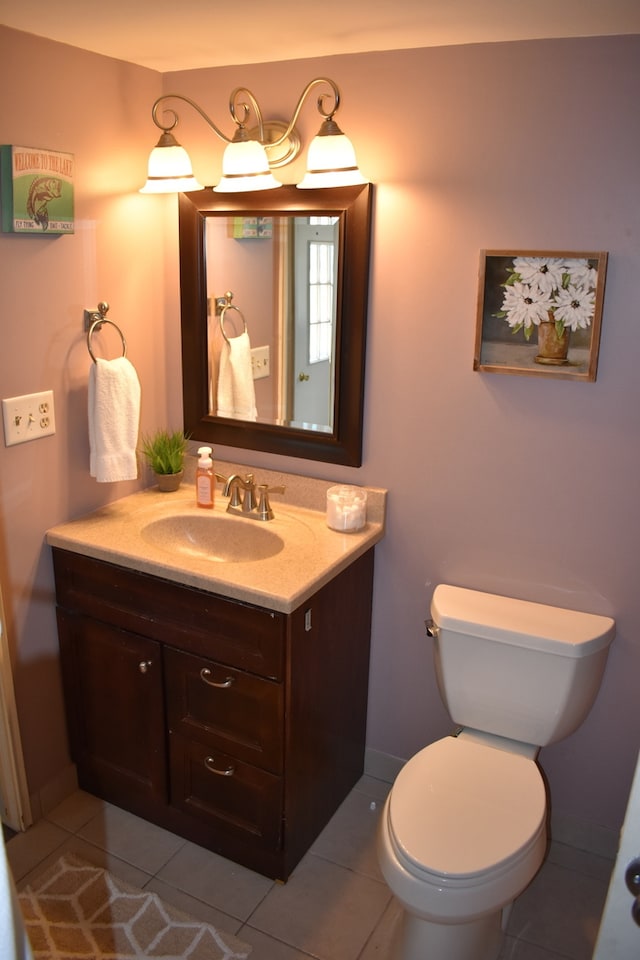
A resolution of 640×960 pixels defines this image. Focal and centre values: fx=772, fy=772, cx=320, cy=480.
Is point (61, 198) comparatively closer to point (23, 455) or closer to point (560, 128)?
point (23, 455)

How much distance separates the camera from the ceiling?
5.08 ft

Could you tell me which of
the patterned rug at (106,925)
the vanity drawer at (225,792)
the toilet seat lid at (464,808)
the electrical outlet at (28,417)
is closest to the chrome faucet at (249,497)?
the electrical outlet at (28,417)

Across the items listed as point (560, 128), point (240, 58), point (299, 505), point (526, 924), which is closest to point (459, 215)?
point (560, 128)

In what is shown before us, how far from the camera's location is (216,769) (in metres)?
2.11

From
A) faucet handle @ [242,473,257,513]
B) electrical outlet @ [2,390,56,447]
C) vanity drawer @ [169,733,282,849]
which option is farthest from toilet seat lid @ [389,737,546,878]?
electrical outlet @ [2,390,56,447]

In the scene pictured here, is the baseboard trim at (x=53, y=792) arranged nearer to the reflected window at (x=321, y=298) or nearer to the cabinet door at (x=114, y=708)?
the cabinet door at (x=114, y=708)

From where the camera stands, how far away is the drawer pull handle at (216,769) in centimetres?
208

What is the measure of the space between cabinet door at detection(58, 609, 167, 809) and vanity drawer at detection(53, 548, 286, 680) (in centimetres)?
6

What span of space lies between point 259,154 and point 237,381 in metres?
0.68

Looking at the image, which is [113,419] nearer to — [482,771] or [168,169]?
[168,169]

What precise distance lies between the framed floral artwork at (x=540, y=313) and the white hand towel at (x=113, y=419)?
38.6 inches

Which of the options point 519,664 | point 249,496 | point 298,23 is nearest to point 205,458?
point 249,496

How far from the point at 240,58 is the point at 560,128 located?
872 mm

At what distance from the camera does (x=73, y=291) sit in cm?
213
